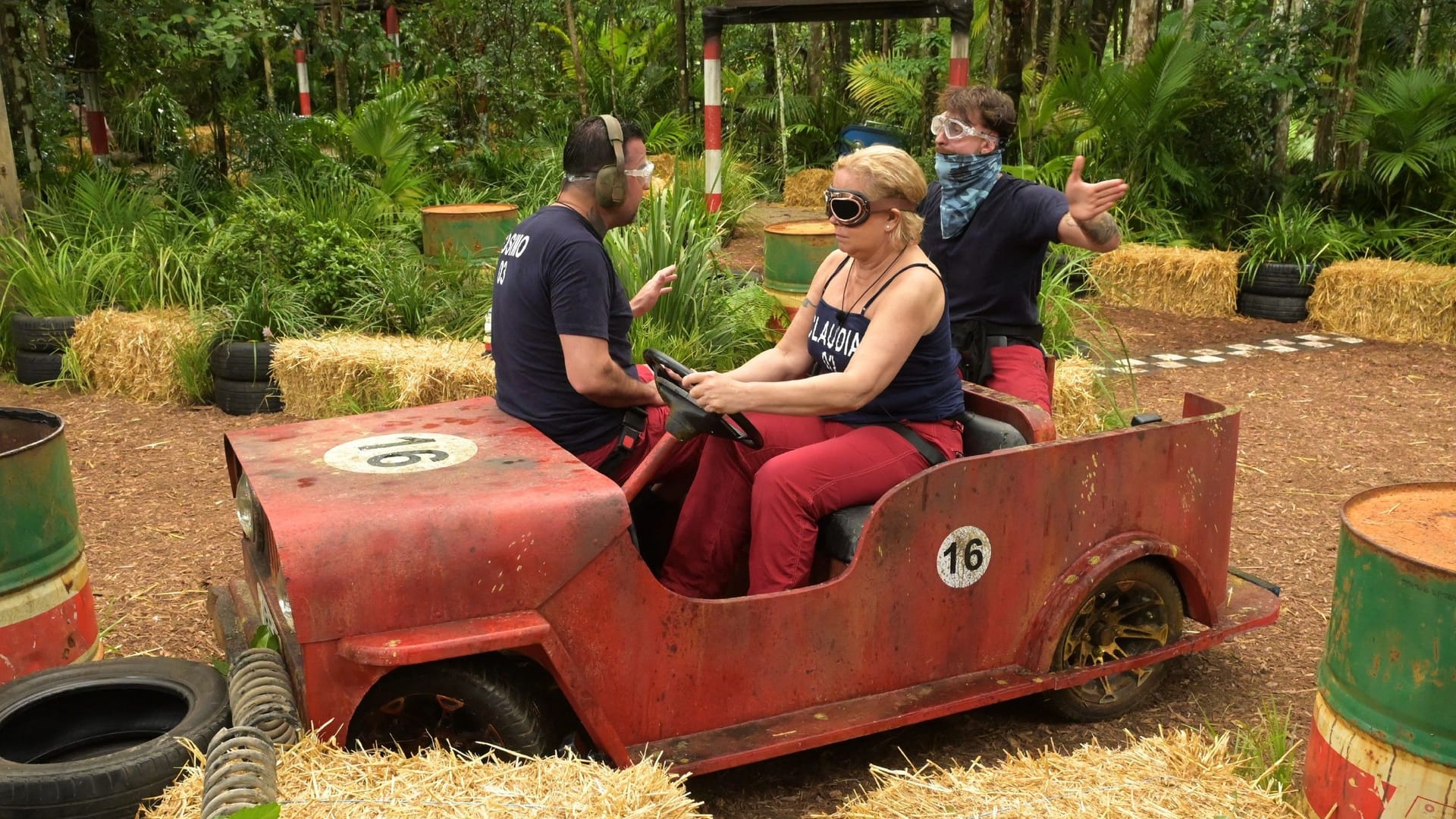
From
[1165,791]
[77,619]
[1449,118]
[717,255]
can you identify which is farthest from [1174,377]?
[77,619]

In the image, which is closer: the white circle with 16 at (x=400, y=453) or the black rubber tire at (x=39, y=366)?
the white circle with 16 at (x=400, y=453)

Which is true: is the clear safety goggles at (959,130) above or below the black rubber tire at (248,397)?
above

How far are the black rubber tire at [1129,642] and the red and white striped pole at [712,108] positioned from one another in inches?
259

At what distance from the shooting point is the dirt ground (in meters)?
3.87

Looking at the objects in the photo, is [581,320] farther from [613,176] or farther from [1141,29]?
[1141,29]

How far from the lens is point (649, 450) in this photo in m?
3.74

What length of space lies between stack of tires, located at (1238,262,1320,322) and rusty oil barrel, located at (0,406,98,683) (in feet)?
31.5

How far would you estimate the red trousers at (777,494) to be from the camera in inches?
136

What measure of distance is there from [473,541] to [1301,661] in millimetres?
3097

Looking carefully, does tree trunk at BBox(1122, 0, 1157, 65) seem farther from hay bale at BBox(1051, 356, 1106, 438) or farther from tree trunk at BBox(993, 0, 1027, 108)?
hay bale at BBox(1051, 356, 1106, 438)

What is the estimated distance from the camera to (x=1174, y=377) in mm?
8648

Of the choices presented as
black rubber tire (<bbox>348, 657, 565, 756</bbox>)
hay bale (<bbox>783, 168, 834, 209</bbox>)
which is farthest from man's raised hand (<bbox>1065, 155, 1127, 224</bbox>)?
hay bale (<bbox>783, 168, 834, 209</bbox>)

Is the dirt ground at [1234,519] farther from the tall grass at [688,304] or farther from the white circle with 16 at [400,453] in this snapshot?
the tall grass at [688,304]

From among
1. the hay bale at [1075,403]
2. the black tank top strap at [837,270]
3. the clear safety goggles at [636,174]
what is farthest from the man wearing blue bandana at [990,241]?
the hay bale at [1075,403]
